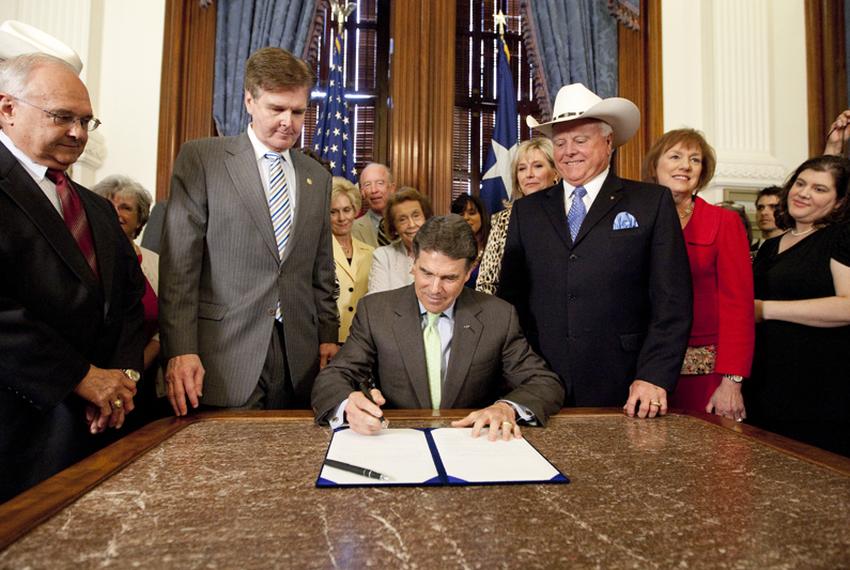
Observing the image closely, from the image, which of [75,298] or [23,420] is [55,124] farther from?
[23,420]

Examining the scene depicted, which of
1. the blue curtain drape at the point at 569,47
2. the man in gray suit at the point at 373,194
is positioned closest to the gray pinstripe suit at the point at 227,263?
the man in gray suit at the point at 373,194

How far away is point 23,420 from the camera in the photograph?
4.92 feet

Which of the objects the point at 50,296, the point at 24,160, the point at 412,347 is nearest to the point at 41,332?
the point at 50,296

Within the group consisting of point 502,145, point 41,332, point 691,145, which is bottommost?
point 41,332

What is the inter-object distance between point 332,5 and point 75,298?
3901 millimetres

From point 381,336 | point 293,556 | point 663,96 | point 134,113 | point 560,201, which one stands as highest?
point 663,96

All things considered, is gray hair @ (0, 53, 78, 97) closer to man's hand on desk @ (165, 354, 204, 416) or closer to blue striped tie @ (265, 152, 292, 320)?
blue striped tie @ (265, 152, 292, 320)

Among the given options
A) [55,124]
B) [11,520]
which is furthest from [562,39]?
[11,520]

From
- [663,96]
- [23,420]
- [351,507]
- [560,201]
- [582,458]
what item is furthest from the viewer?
[663,96]

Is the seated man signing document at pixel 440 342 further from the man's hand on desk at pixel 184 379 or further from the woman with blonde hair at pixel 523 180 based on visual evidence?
the woman with blonde hair at pixel 523 180

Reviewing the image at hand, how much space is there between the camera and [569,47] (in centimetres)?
482

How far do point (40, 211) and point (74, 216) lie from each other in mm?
141

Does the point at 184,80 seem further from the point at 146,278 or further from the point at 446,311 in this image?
the point at 446,311

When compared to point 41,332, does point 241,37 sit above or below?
above
